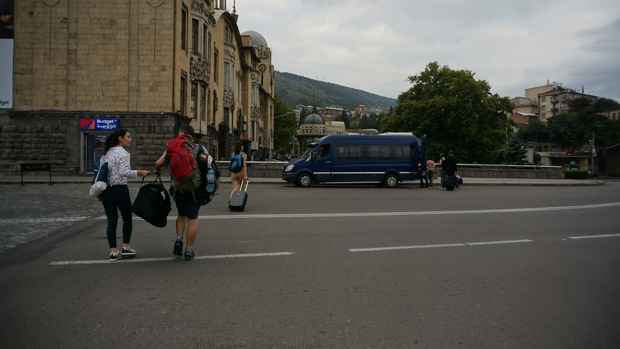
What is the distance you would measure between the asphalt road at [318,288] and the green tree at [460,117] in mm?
42792

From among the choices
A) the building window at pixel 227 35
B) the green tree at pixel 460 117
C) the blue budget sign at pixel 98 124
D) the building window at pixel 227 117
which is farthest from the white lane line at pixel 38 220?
the green tree at pixel 460 117

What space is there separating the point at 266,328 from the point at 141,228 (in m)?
5.87

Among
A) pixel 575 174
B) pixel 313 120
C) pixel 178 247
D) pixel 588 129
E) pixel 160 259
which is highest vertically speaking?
pixel 313 120

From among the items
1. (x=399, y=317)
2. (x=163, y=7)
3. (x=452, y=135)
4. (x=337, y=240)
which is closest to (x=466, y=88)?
(x=452, y=135)

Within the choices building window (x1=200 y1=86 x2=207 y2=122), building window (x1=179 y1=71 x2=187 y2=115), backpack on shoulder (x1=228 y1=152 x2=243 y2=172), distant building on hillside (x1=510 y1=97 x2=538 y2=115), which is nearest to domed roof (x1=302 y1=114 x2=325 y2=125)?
distant building on hillside (x1=510 y1=97 x2=538 y2=115)

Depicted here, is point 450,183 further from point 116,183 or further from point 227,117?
point 227,117

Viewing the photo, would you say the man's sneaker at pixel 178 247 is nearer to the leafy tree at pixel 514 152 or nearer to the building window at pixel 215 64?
the building window at pixel 215 64

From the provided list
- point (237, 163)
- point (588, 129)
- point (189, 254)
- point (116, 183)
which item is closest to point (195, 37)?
point (237, 163)

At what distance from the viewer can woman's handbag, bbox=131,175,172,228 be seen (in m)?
6.05

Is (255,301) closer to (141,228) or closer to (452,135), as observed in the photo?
(141,228)

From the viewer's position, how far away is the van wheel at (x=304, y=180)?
2306 centimetres

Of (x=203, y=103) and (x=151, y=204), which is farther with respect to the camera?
(x=203, y=103)

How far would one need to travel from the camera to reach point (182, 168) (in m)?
6.06

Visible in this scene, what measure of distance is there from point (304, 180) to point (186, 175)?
56.1 feet
